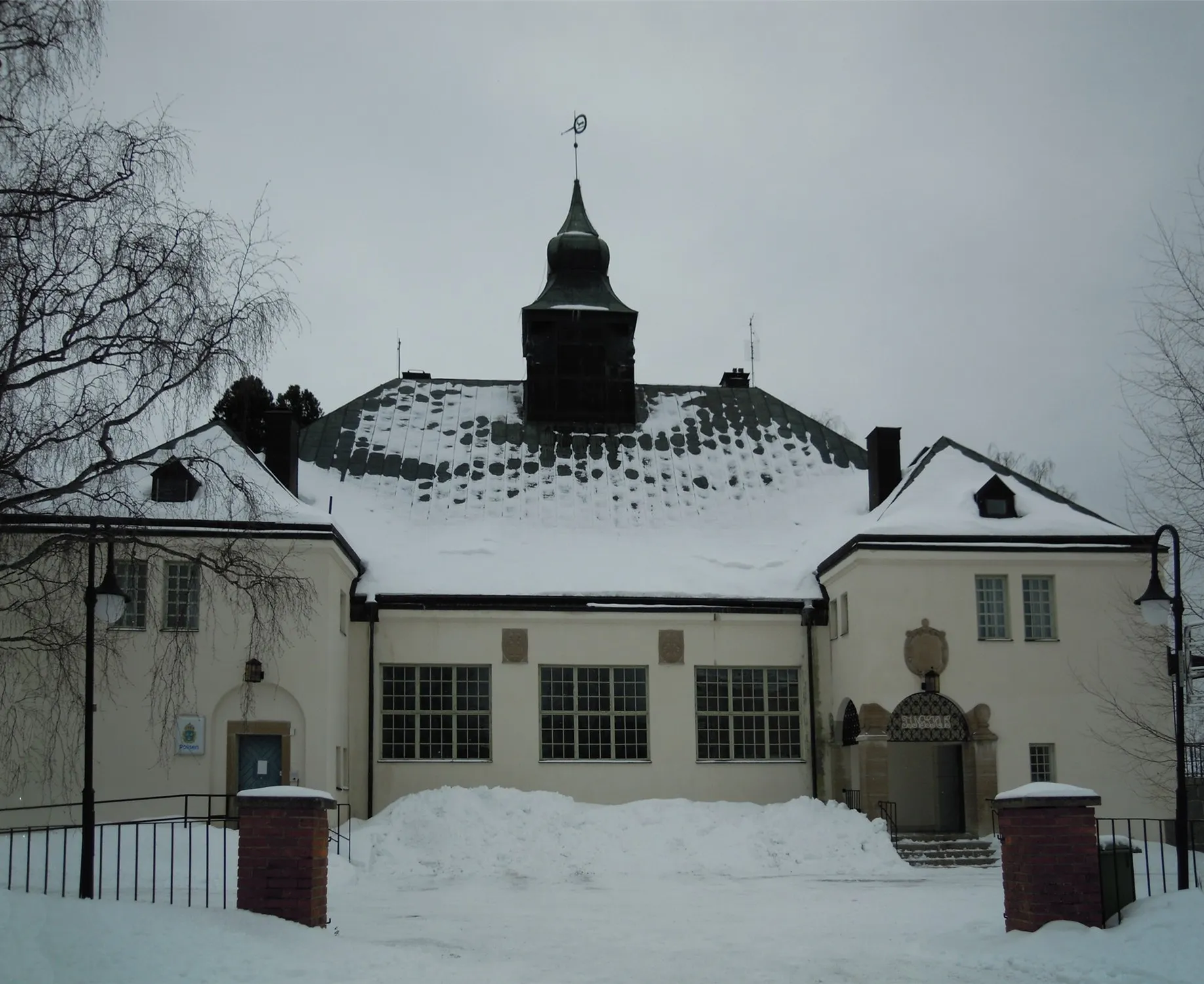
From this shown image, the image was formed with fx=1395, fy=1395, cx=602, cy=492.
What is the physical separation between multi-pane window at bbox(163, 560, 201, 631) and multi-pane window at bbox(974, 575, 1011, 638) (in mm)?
14267

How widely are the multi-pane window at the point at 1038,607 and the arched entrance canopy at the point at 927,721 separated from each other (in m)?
2.08

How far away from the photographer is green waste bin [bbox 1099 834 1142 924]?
1282 cm

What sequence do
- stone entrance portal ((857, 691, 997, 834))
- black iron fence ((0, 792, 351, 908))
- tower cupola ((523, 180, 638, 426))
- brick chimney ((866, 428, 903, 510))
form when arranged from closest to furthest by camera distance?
black iron fence ((0, 792, 351, 908)) < stone entrance portal ((857, 691, 997, 834)) < brick chimney ((866, 428, 903, 510)) < tower cupola ((523, 180, 638, 426))

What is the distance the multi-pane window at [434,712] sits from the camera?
88.4ft

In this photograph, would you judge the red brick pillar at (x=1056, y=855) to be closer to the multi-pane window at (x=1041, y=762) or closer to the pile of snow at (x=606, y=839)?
the pile of snow at (x=606, y=839)

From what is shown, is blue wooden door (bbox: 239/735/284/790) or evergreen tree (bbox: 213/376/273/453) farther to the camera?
evergreen tree (bbox: 213/376/273/453)

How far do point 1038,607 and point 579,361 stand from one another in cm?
1239

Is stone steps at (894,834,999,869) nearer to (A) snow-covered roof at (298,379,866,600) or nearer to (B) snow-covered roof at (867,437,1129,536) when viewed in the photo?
(B) snow-covered roof at (867,437,1129,536)

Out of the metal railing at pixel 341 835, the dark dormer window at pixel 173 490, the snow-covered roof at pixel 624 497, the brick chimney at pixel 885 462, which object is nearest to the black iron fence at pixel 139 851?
the metal railing at pixel 341 835

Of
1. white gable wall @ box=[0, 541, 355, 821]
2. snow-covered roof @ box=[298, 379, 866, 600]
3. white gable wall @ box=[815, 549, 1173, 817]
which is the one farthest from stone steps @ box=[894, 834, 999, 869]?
white gable wall @ box=[0, 541, 355, 821]

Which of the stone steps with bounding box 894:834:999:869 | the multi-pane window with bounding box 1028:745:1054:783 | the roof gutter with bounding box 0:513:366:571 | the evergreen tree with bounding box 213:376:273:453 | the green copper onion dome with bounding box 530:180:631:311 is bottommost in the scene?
the stone steps with bounding box 894:834:999:869

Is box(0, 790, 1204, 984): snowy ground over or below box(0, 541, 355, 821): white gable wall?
below

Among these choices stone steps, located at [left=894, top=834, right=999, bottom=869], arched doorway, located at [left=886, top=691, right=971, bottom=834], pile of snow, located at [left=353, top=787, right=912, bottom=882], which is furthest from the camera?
arched doorway, located at [left=886, top=691, right=971, bottom=834]

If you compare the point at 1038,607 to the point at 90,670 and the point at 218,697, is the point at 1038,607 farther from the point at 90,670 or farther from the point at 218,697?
the point at 90,670
